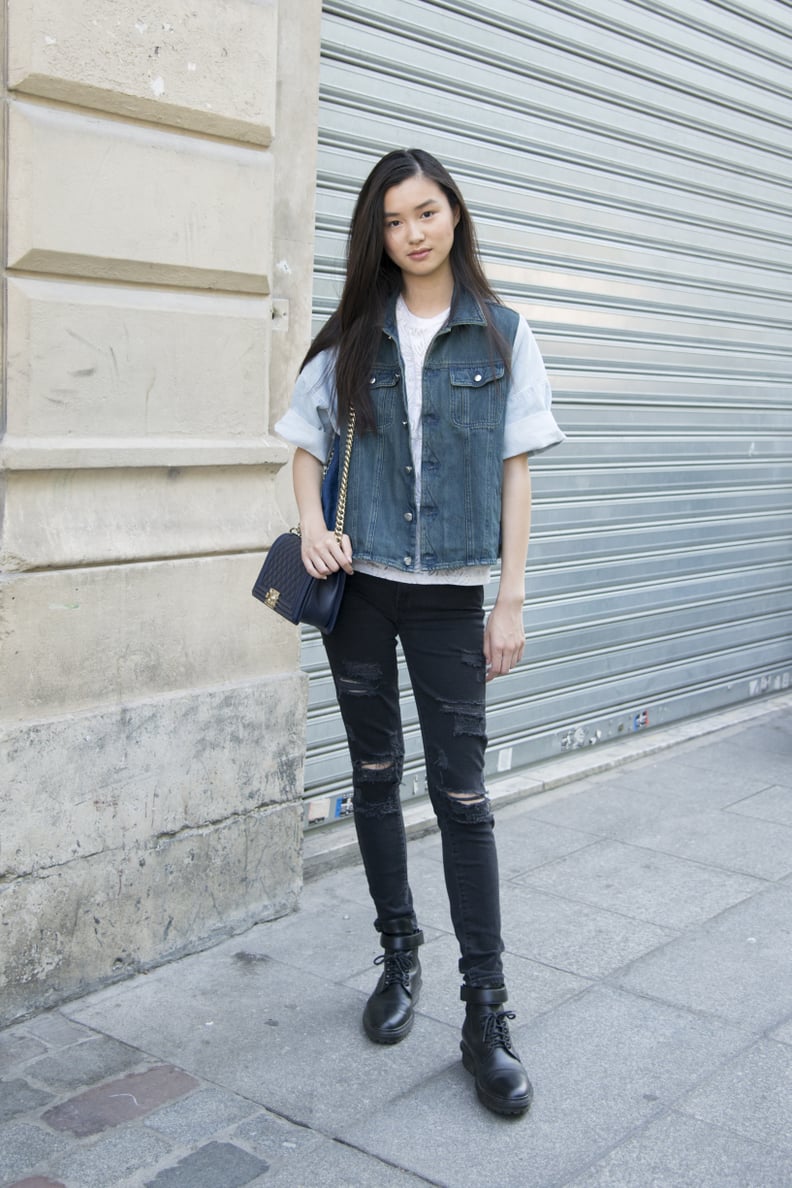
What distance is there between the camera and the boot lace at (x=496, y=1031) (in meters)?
3.11

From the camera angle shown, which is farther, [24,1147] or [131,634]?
[131,634]

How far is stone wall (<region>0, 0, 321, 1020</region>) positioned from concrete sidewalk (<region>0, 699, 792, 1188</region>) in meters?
0.27

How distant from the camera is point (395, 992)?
11.3 feet

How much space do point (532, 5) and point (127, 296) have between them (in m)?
2.57

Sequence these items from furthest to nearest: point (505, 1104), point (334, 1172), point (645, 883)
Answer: point (645, 883), point (505, 1104), point (334, 1172)

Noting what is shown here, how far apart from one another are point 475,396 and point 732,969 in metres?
1.86

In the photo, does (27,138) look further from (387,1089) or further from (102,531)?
(387,1089)

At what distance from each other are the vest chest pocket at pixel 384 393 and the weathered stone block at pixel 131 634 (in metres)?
0.91

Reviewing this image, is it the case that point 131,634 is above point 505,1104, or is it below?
above

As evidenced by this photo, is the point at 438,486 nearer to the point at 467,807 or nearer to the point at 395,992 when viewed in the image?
the point at 467,807

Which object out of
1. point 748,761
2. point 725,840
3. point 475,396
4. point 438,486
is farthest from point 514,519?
point 748,761

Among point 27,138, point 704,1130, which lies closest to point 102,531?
point 27,138

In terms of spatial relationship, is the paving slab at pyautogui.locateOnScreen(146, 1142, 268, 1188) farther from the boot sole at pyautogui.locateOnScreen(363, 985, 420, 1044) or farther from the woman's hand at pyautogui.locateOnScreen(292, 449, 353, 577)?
the woman's hand at pyautogui.locateOnScreen(292, 449, 353, 577)

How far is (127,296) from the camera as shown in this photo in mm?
3600
